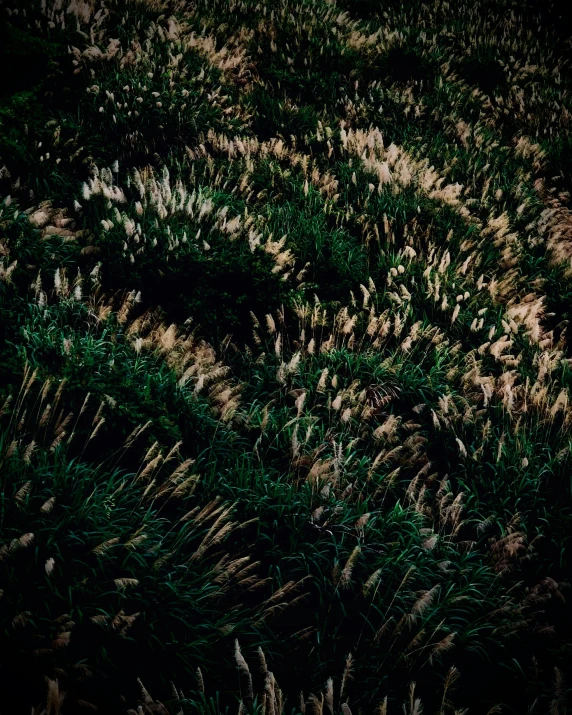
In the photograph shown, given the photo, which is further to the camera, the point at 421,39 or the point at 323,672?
the point at 421,39

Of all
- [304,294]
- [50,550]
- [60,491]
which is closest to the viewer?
[50,550]

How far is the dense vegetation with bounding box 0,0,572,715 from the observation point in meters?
2.24

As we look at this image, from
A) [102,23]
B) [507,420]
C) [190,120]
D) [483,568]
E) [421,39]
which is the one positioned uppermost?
[421,39]

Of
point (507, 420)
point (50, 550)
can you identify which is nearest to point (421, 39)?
point (507, 420)

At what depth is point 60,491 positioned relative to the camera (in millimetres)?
2412

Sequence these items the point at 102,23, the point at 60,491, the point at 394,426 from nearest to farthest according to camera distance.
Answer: the point at 60,491
the point at 394,426
the point at 102,23

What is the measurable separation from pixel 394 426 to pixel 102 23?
6.59 m

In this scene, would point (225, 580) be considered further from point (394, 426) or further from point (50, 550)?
point (394, 426)

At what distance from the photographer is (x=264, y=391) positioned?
11.5 feet

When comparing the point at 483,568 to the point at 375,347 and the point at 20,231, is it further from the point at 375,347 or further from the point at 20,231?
the point at 20,231

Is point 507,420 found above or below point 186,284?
above

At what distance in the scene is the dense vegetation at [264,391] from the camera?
224 cm

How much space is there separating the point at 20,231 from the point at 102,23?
14.7 feet

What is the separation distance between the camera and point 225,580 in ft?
7.97
